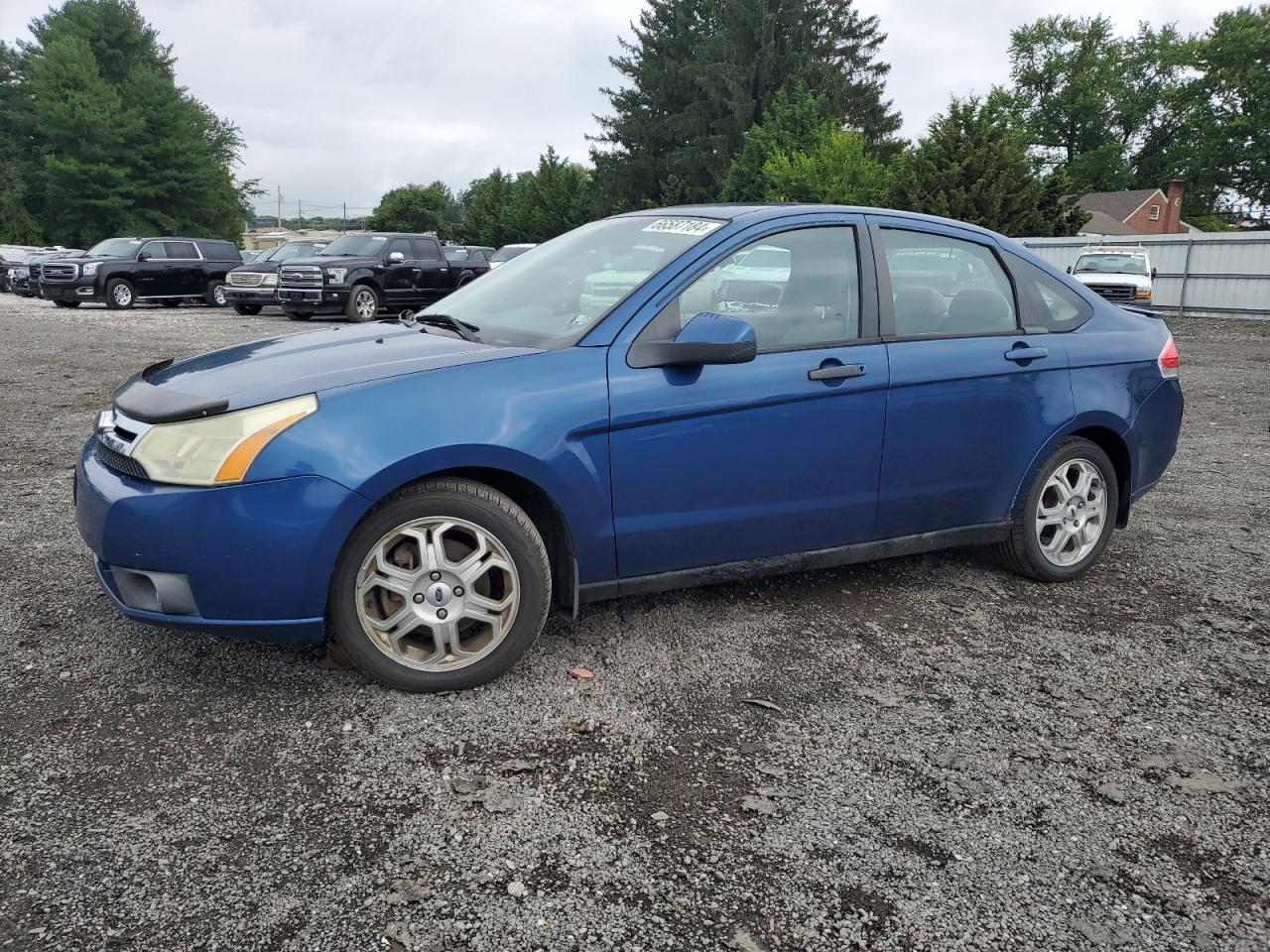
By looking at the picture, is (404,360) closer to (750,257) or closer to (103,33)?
(750,257)

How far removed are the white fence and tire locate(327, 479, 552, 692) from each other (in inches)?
878

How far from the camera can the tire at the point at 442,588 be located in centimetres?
328

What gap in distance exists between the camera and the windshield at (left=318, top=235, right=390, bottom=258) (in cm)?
1994

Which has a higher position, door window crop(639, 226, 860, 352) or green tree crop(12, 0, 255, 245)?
green tree crop(12, 0, 255, 245)

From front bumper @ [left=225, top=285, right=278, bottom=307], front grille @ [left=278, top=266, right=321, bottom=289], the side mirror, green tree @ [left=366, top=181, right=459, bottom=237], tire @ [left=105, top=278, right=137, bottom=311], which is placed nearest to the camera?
the side mirror

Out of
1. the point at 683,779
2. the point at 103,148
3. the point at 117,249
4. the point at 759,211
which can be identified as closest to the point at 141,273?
the point at 117,249

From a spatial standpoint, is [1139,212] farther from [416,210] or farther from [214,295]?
[416,210]

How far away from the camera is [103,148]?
55094mm

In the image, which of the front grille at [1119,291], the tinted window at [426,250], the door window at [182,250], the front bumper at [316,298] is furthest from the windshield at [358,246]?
the front grille at [1119,291]

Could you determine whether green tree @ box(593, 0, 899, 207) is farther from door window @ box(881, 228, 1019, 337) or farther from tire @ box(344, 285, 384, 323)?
door window @ box(881, 228, 1019, 337)

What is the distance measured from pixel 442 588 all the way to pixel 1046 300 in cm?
303

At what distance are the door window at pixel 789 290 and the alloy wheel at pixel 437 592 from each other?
1095 millimetres

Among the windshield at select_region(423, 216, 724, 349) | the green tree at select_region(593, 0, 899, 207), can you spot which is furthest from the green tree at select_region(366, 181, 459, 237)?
the windshield at select_region(423, 216, 724, 349)

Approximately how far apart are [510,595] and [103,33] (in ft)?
234
